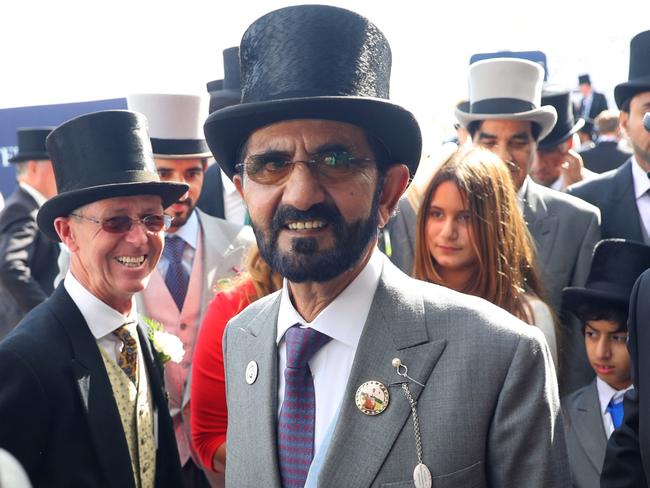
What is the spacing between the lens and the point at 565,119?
20.3ft

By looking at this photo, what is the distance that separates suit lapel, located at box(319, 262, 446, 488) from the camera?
2.12 meters

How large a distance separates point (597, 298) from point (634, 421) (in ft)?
3.92

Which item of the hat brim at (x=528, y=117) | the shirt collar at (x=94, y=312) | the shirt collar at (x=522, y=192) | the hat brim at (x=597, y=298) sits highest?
the hat brim at (x=528, y=117)

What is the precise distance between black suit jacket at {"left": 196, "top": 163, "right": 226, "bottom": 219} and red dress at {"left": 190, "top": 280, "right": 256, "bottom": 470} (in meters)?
2.39

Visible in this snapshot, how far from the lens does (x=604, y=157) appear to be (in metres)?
8.25

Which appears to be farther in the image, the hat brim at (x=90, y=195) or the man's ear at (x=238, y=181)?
the hat brim at (x=90, y=195)

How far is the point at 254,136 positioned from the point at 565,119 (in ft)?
14.2

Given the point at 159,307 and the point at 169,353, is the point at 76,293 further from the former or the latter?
the point at 159,307

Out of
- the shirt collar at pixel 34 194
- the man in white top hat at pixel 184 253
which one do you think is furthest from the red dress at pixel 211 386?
the shirt collar at pixel 34 194

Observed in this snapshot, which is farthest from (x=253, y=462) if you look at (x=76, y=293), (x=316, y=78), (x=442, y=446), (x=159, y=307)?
(x=159, y=307)

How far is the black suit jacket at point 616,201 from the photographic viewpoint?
4.50 meters

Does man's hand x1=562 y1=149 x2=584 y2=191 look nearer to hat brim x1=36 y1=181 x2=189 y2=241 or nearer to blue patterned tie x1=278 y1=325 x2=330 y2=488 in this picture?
hat brim x1=36 y1=181 x2=189 y2=241

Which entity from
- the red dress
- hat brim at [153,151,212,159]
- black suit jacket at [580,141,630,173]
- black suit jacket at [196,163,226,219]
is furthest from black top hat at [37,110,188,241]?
black suit jacket at [580,141,630,173]

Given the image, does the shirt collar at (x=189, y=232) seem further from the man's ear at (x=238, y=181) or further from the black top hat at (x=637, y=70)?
the black top hat at (x=637, y=70)
